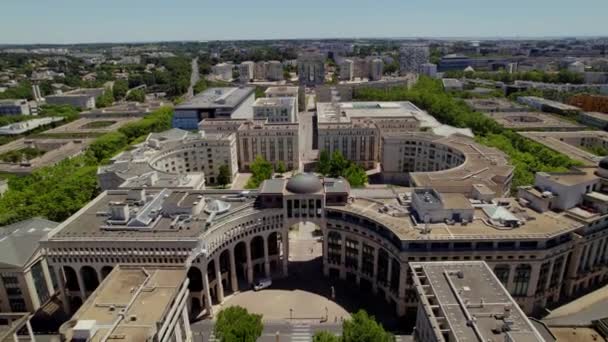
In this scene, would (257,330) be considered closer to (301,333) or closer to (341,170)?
(301,333)

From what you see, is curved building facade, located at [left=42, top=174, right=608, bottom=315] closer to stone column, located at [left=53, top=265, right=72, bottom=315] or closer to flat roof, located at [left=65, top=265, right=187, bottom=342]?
stone column, located at [left=53, top=265, right=72, bottom=315]

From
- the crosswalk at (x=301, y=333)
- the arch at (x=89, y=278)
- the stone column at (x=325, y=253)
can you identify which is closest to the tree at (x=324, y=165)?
the stone column at (x=325, y=253)

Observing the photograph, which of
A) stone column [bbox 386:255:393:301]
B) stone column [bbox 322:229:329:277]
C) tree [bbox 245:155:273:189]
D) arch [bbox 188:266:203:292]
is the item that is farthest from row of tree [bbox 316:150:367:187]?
arch [bbox 188:266:203:292]

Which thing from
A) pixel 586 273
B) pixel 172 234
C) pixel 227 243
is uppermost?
pixel 172 234

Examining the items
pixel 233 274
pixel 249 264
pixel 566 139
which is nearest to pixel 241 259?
pixel 249 264

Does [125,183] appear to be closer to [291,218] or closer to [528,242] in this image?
[291,218]

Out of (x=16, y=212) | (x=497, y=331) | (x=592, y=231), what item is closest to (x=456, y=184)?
(x=592, y=231)
